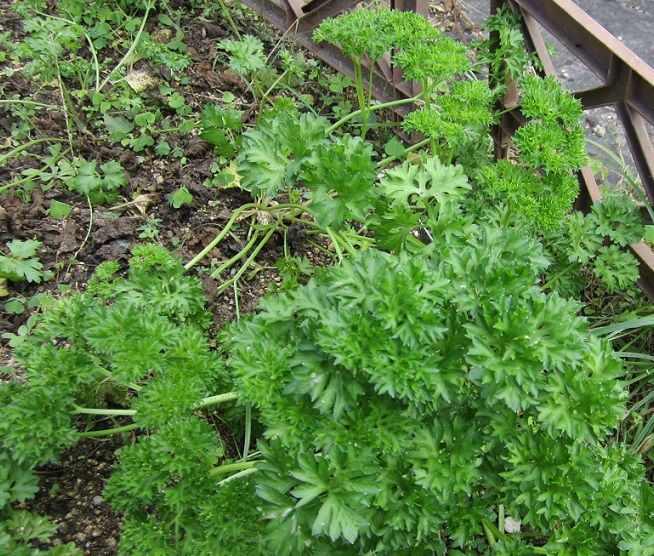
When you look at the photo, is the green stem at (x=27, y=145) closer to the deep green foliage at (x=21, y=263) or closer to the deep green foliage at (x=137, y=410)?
the deep green foliage at (x=21, y=263)

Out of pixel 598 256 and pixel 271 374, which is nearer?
pixel 271 374

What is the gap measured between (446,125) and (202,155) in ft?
4.26

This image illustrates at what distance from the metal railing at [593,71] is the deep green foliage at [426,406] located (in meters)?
1.18

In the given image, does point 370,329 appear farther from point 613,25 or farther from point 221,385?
point 613,25

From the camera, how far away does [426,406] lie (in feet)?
5.16

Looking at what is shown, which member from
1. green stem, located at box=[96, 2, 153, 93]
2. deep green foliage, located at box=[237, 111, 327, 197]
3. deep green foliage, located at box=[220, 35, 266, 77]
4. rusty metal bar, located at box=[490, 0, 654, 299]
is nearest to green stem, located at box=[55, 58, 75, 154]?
green stem, located at box=[96, 2, 153, 93]

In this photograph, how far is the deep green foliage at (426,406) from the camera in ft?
4.91

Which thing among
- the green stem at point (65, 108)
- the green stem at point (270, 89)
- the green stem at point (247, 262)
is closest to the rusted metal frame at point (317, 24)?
the green stem at point (270, 89)

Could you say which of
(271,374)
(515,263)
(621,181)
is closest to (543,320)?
(515,263)

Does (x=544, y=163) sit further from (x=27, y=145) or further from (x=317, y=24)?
(x=27, y=145)

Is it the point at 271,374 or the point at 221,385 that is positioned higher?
the point at 271,374

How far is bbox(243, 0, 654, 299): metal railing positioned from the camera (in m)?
2.41

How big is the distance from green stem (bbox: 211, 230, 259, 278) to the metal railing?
1.13 m

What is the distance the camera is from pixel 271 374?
1.59 meters
